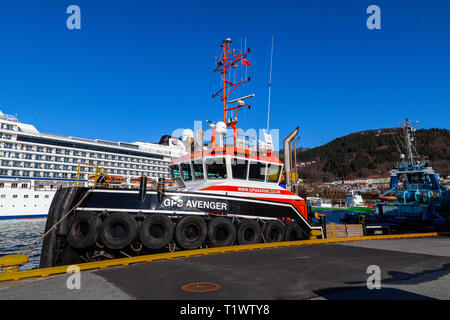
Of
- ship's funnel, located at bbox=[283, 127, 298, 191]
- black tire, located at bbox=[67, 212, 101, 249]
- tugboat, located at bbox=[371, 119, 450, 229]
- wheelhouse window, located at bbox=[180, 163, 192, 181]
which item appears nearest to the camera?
black tire, located at bbox=[67, 212, 101, 249]

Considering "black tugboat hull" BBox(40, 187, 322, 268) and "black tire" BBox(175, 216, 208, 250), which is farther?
"black tire" BBox(175, 216, 208, 250)

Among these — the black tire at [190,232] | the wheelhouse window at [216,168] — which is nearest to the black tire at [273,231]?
the wheelhouse window at [216,168]

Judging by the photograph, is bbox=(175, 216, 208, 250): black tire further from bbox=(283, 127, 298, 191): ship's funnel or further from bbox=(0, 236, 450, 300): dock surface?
bbox=(283, 127, 298, 191): ship's funnel

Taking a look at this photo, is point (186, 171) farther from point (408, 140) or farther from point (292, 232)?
point (408, 140)

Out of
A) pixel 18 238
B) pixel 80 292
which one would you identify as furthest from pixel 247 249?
pixel 18 238

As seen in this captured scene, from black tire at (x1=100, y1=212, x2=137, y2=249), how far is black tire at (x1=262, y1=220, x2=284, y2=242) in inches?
200

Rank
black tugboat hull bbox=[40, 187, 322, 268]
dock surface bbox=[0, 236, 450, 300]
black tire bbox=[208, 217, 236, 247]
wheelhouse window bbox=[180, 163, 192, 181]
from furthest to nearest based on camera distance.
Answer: wheelhouse window bbox=[180, 163, 192, 181] < black tire bbox=[208, 217, 236, 247] < black tugboat hull bbox=[40, 187, 322, 268] < dock surface bbox=[0, 236, 450, 300]

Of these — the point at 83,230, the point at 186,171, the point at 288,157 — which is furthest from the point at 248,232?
the point at 288,157

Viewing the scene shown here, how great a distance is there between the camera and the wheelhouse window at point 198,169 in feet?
36.3

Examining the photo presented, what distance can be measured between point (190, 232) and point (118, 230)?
2.28 m

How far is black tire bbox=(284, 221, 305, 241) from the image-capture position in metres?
11.0

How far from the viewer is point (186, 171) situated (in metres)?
11.8

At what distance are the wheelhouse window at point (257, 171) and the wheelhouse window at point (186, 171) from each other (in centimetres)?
269

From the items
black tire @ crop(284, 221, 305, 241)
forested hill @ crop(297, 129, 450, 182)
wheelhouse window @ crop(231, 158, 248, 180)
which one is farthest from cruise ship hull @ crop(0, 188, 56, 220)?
forested hill @ crop(297, 129, 450, 182)
